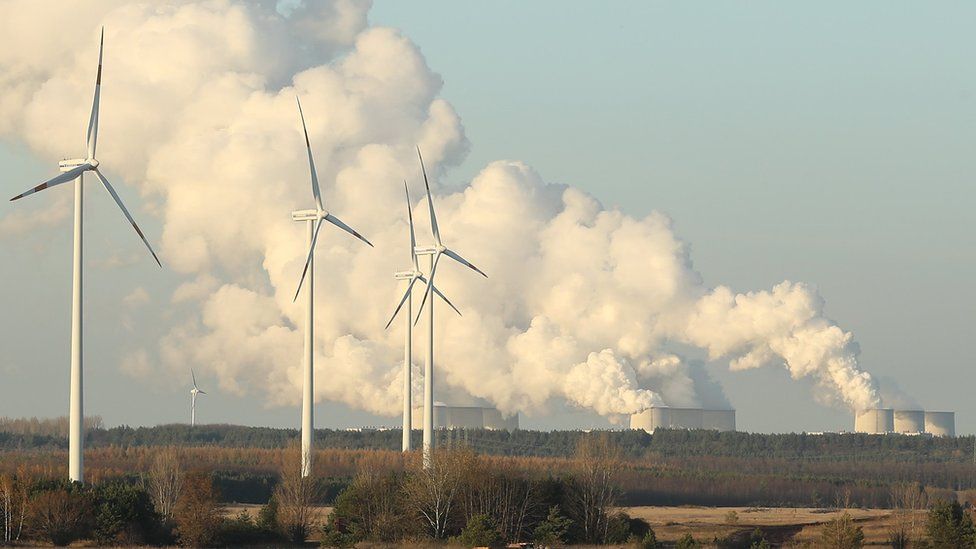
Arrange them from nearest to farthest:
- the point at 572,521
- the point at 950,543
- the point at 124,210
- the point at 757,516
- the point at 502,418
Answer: the point at 124,210
the point at 950,543
the point at 572,521
the point at 757,516
the point at 502,418

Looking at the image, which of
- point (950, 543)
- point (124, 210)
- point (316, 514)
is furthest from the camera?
point (316, 514)

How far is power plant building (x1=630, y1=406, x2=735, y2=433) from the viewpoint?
191000mm

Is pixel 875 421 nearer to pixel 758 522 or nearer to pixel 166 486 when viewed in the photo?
pixel 758 522

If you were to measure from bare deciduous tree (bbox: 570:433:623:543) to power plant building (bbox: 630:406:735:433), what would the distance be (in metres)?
95.5

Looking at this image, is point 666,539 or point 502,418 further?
point 502,418

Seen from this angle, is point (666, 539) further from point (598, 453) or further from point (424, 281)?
point (424, 281)

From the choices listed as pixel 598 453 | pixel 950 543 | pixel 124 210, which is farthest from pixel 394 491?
pixel 950 543

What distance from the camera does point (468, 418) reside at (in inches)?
7431

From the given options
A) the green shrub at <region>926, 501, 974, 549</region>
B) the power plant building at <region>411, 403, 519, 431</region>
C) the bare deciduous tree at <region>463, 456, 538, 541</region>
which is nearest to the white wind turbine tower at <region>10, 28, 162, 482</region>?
the bare deciduous tree at <region>463, 456, 538, 541</region>

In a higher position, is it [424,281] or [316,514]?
[424,281]

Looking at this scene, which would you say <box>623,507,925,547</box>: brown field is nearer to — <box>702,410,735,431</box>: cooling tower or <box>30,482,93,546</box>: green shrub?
<box>30,482,93,546</box>: green shrub

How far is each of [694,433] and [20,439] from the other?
85521mm

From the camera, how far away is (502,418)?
624 ft

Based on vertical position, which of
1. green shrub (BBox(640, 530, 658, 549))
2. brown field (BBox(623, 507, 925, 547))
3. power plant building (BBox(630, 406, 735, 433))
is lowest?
brown field (BBox(623, 507, 925, 547))
